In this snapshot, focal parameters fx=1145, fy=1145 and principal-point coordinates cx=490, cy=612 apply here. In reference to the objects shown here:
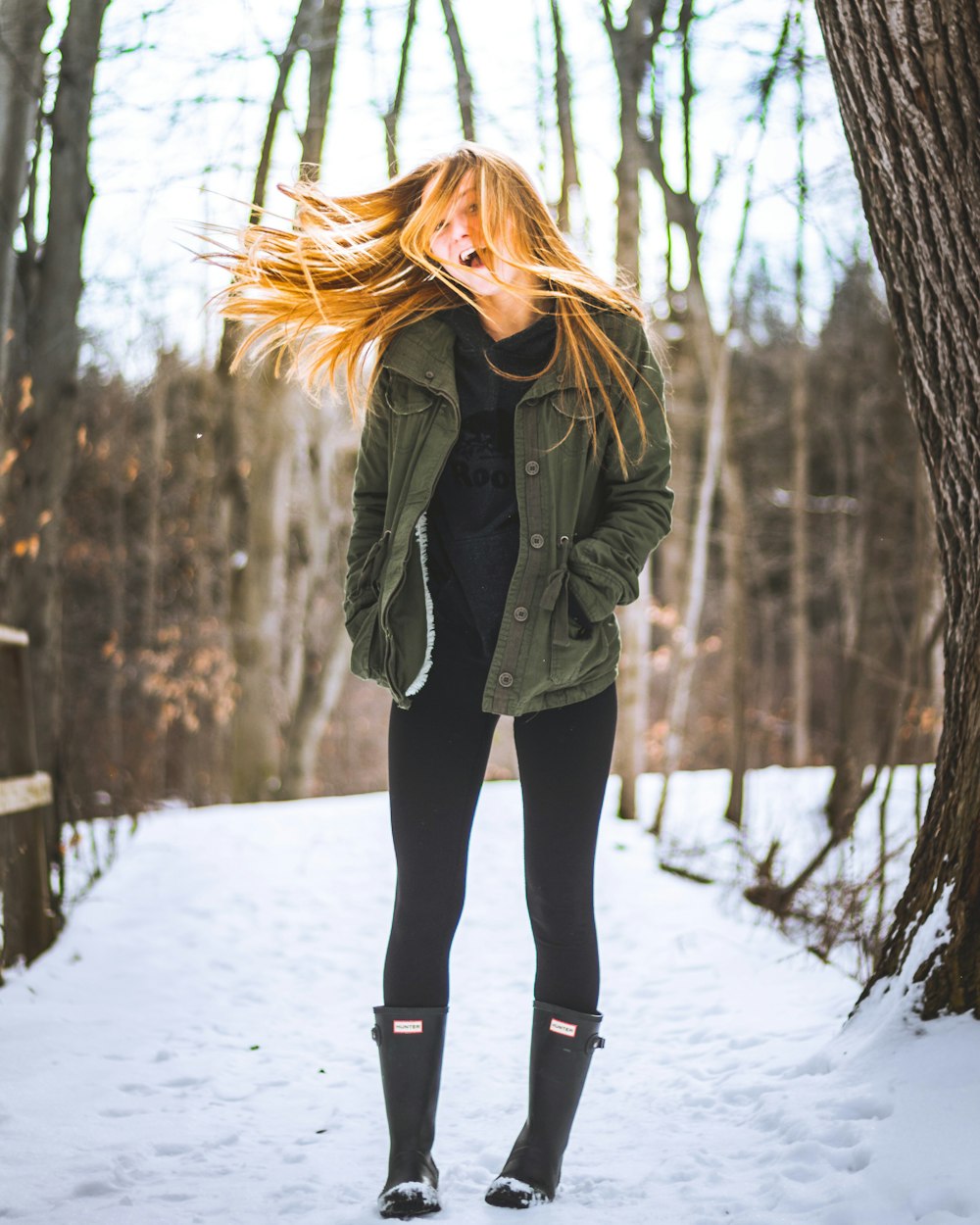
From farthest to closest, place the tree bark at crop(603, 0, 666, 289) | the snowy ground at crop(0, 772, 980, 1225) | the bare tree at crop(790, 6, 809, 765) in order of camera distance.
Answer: the tree bark at crop(603, 0, 666, 289) < the bare tree at crop(790, 6, 809, 765) < the snowy ground at crop(0, 772, 980, 1225)

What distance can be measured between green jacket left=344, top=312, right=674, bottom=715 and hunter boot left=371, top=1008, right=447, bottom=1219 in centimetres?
65

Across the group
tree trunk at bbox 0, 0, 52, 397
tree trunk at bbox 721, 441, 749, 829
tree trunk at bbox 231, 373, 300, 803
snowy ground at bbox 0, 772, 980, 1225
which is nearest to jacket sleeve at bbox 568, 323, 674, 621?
snowy ground at bbox 0, 772, 980, 1225

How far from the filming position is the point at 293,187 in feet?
9.12

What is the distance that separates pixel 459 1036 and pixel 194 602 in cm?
1782

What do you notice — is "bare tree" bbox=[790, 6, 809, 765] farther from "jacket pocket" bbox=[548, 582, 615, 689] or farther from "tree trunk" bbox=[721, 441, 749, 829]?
"jacket pocket" bbox=[548, 582, 615, 689]

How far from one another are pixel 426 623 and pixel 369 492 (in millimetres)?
397

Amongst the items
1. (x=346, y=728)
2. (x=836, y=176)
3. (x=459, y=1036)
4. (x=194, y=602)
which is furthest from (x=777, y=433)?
(x=459, y=1036)

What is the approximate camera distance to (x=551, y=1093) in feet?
7.71

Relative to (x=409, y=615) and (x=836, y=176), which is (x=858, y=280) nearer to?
(x=836, y=176)

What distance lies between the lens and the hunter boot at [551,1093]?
7.61 feet

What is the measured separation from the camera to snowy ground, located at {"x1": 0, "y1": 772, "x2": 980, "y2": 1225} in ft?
7.40

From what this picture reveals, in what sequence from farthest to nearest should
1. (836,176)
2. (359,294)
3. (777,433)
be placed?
(777,433) < (836,176) < (359,294)

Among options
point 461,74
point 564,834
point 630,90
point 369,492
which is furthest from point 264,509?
point 564,834

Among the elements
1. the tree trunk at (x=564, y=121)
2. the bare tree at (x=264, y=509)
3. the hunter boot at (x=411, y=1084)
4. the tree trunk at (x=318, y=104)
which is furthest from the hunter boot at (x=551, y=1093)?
the tree trunk at (x=318, y=104)
